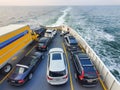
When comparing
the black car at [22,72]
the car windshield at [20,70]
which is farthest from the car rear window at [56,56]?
the car windshield at [20,70]

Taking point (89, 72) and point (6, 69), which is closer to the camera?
point (89, 72)

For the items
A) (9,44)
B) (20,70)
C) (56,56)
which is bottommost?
(20,70)

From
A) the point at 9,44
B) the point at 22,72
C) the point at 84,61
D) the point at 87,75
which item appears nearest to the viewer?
the point at 87,75

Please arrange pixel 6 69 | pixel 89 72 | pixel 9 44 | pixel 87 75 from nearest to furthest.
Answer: pixel 87 75 → pixel 89 72 → pixel 6 69 → pixel 9 44

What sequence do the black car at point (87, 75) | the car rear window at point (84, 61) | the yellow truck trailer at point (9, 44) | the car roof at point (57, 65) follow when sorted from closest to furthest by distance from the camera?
1. the black car at point (87, 75)
2. the car roof at point (57, 65)
3. the car rear window at point (84, 61)
4. the yellow truck trailer at point (9, 44)

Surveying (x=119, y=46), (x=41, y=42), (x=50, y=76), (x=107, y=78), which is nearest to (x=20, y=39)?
(x=41, y=42)

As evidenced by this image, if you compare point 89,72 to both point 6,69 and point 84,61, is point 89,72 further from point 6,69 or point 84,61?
point 6,69

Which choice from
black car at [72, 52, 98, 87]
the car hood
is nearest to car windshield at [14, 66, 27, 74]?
the car hood

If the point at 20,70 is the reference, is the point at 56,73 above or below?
above

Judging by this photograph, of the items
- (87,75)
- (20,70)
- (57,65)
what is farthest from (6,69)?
(87,75)

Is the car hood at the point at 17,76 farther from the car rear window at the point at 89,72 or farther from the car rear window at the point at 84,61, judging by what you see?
the car rear window at the point at 84,61

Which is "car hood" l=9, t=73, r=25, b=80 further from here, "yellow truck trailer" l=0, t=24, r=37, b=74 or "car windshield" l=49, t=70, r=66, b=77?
"car windshield" l=49, t=70, r=66, b=77

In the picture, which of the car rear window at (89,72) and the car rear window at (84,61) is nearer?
the car rear window at (89,72)

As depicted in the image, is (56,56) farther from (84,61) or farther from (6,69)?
(6,69)
